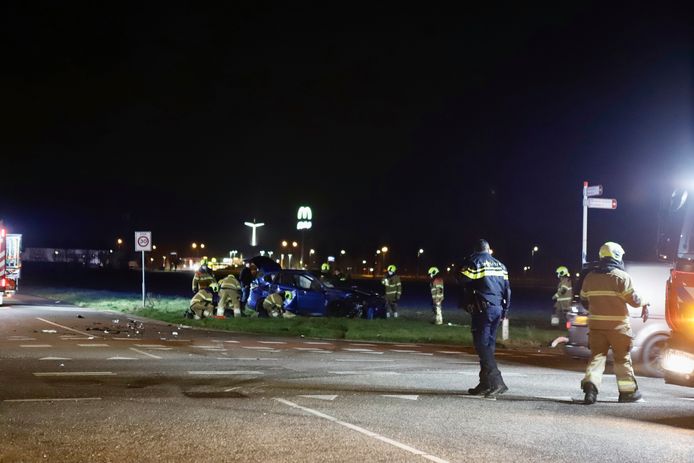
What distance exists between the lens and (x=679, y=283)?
10094 millimetres

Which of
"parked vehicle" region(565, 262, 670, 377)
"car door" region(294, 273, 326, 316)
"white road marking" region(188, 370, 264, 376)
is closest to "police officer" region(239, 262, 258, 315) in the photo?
"car door" region(294, 273, 326, 316)

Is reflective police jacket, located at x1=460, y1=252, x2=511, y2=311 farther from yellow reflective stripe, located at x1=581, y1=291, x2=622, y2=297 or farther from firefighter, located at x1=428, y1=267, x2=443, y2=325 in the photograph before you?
firefighter, located at x1=428, y1=267, x2=443, y2=325

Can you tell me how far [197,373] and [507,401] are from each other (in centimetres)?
442

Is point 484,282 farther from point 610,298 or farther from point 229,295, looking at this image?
point 229,295

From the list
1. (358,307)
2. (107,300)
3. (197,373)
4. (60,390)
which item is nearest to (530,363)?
(197,373)

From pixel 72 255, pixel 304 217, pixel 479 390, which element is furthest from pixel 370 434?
pixel 72 255

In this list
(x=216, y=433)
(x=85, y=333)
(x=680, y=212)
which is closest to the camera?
(x=216, y=433)

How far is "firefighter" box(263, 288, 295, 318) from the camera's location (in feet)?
76.7

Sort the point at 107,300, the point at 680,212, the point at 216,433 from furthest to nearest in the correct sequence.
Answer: the point at 107,300 → the point at 680,212 → the point at 216,433

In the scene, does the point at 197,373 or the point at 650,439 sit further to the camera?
the point at 197,373

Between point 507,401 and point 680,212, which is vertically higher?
point 680,212

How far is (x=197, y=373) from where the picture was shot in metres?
11.3

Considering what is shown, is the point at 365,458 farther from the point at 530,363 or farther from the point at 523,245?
the point at 523,245

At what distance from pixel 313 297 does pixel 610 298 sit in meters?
14.8
